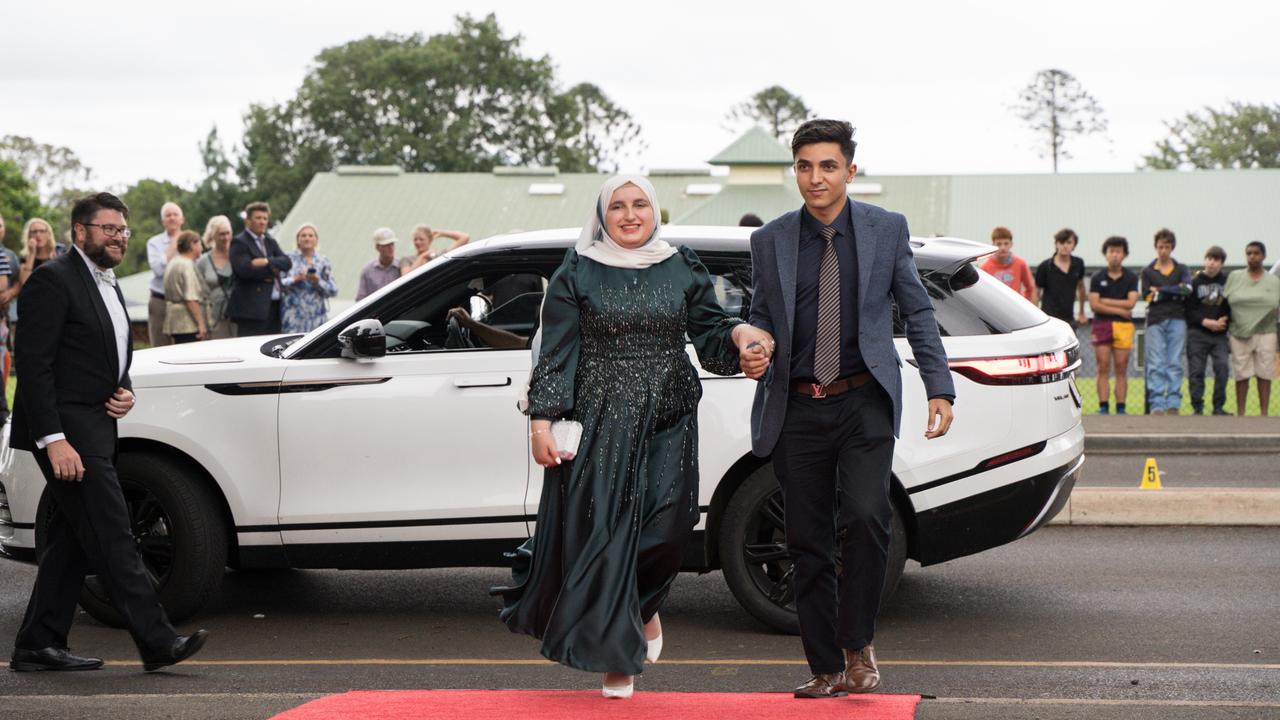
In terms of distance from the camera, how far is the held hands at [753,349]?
5.23 metres

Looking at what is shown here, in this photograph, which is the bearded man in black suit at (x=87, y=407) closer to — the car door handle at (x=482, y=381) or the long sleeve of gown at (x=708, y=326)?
the car door handle at (x=482, y=381)

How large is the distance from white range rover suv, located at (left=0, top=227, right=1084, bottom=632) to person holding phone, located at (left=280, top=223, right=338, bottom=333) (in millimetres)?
6982

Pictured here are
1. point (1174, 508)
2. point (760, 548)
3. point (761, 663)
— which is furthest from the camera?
point (1174, 508)

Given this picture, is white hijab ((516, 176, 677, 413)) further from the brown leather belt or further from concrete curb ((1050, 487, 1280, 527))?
concrete curb ((1050, 487, 1280, 527))

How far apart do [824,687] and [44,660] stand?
3082mm

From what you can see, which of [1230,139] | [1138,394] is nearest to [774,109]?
[1230,139]

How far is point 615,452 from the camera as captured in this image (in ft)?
17.8

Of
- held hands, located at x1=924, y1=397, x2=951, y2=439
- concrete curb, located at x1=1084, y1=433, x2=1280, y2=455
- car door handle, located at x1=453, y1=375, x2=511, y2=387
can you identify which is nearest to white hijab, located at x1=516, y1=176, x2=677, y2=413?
held hands, located at x1=924, y1=397, x2=951, y2=439

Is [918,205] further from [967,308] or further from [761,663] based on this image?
[761,663]

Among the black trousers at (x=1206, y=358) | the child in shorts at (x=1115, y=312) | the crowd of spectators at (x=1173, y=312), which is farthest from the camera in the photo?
the black trousers at (x=1206, y=358)

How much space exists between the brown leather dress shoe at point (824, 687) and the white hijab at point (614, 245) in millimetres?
1502

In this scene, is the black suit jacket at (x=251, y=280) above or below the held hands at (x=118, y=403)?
above

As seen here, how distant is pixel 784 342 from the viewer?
5.41m

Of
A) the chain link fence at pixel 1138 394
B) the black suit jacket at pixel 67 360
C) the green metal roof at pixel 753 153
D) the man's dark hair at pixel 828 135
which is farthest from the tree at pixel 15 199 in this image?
the man's dark hair at pixel 828 135
